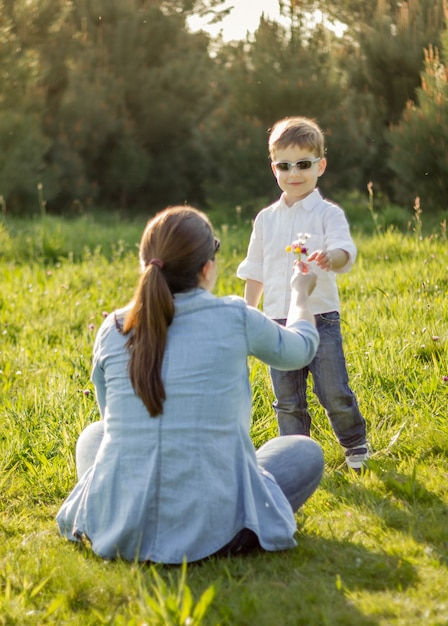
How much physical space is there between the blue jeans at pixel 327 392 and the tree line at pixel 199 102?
5.30 meters

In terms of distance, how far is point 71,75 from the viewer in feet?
53.9

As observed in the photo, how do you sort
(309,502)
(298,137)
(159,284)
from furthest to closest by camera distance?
(298,137)
(309,502)
(159,284)

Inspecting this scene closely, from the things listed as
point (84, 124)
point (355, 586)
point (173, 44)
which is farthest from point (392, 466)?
point (173, 44)

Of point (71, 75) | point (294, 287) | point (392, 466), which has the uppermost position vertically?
point (71, 75)

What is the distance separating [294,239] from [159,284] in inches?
46.5

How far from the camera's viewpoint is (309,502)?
326cm

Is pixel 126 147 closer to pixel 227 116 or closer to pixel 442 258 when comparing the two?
pixel 227 116

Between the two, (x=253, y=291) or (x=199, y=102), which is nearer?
(x=253, y=291)

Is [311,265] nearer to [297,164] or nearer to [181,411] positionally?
[297,164]

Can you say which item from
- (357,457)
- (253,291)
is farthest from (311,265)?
(357,457)

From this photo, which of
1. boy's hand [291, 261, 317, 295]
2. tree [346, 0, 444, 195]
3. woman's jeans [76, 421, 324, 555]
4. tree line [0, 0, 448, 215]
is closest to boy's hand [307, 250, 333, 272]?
boy's hand [291, 261, 317, 295]

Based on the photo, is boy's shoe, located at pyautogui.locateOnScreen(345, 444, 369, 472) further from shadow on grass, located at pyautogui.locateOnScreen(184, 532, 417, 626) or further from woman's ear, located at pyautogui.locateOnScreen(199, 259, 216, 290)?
woman's ear, located at pyautogui.locateOnScreen(199, 259, 216, 290)

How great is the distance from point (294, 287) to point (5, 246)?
6.53m

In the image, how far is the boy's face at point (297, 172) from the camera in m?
3.39
